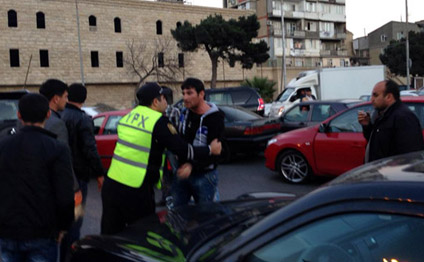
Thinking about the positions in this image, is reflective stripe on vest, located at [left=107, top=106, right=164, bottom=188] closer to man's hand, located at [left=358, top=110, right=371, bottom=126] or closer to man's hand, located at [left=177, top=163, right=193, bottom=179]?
man's hand, located at [left=177, top=163, right=193, bottom=179]

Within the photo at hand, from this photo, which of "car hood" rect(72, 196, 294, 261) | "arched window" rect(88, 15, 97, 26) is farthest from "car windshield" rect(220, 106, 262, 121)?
"arched window" rect(88, 15, 97, 26)

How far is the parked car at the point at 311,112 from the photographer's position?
10.8 m

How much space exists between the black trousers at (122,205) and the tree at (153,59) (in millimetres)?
46224

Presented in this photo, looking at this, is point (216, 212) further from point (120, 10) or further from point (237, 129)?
point (120, 10)

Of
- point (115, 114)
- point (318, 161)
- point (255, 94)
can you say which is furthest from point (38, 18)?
point (318, 161)

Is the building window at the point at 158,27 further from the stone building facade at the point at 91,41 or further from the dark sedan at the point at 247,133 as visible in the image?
the dark sedan at the point at 247,133

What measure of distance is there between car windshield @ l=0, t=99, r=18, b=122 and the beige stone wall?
40.3 metres

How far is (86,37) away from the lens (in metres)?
50.1

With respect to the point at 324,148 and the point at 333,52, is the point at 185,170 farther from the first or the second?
the point at 333,52

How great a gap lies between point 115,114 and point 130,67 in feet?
139

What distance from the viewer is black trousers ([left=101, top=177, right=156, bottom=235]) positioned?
149 inches

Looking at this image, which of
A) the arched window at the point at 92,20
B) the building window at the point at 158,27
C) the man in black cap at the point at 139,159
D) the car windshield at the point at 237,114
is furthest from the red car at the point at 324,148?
the building window at the point at 158,27

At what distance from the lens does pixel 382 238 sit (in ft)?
6.48

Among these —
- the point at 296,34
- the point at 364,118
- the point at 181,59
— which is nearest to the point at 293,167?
the point at 364,118
